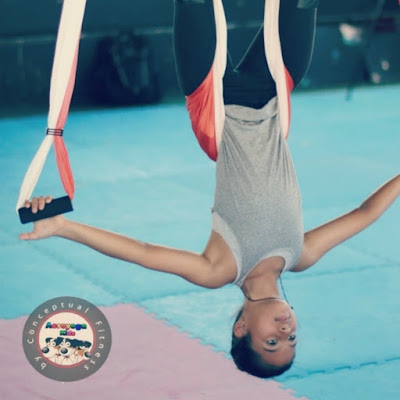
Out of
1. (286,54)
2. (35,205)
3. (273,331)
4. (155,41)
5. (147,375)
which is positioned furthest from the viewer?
(155,41)

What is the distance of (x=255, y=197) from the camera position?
145 inches

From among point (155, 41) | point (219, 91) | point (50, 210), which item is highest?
point (219, 91)

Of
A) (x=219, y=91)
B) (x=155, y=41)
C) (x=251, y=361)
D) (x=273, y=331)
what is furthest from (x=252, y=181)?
(x=155, y=41)

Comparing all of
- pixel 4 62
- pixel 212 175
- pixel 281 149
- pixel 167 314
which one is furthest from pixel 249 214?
pixel 4 62

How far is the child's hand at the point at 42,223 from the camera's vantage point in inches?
125

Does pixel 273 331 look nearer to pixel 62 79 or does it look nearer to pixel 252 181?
pixel 252 181

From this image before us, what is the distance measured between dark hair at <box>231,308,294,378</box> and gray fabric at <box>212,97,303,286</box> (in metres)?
0.32

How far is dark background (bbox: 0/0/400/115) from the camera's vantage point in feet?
38.9

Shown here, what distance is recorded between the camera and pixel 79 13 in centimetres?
328

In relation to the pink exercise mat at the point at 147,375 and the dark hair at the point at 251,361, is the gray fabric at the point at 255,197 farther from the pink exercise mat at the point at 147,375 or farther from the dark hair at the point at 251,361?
the pink exercise mat at the point at 147,375

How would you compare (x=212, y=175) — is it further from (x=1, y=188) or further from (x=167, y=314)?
(x=167, y=314)

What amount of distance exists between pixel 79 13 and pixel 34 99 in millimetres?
9368

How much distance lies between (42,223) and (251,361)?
4.15 feet

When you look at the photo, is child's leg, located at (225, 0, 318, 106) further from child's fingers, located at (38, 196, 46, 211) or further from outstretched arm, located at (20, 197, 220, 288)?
child's fingers, located at (38, 196, 46, 211)
